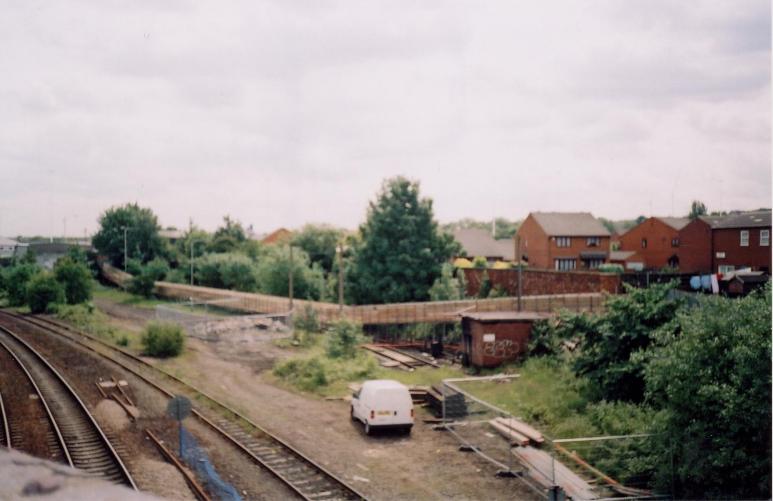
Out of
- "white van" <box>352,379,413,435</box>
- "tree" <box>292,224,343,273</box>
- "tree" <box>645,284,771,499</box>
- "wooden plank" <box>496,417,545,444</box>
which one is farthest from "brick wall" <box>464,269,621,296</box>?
"tree" <box>645,284,771,499</box>

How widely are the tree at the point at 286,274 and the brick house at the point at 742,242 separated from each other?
1449cm

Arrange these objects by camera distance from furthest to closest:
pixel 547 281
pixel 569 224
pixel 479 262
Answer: pixel 569 224
pixel 479 262
pixel 547 281

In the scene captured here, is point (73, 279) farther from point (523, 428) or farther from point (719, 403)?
point (719, 403)

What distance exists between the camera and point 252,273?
69.1 feet

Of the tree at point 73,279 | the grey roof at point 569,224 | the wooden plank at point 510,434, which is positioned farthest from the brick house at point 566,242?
the tree at point 73,279

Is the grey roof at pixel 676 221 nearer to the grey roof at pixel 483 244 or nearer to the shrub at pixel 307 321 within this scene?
the shrub at pixel 307 321

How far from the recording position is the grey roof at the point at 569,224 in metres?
34.8

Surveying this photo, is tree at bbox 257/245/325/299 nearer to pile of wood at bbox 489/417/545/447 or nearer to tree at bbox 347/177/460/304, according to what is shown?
tree at bbox 347/177/460/304

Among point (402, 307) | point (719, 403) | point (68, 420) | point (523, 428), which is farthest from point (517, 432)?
point (402, 307)

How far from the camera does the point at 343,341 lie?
734 inches

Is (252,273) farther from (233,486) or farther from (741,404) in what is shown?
(741,404)

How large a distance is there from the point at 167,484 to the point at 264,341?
449 inches

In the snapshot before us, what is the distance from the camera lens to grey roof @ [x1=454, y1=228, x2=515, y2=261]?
122 feet

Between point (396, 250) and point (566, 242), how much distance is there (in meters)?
13.6
